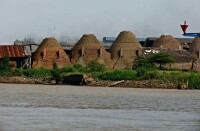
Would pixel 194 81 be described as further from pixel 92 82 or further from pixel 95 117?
pixel 95 117

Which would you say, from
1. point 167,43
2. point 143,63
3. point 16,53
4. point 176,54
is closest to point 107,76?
point 143,63

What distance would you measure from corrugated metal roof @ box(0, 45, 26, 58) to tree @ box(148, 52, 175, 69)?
1595 centimetres

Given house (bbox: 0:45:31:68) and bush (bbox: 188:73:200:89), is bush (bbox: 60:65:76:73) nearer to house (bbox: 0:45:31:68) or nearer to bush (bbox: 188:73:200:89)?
house (bbox: 0:45:31:68)

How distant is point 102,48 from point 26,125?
7220 cm

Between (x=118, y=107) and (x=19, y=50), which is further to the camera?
(x=19, y=50)

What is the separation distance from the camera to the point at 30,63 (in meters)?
91.9

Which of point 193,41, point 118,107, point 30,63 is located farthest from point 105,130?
point 193,41

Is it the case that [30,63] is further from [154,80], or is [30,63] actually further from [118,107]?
[118,107]

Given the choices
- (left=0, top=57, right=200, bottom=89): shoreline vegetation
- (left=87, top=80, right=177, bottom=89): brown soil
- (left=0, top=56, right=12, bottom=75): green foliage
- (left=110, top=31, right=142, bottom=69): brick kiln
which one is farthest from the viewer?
(left=110, top=31, right=142, bottom=69): brick kiln

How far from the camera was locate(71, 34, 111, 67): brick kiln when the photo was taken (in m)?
94.8

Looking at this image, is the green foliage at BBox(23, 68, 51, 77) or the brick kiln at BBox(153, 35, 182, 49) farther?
the brick kiln at BBox(153, 35, 182, 49)

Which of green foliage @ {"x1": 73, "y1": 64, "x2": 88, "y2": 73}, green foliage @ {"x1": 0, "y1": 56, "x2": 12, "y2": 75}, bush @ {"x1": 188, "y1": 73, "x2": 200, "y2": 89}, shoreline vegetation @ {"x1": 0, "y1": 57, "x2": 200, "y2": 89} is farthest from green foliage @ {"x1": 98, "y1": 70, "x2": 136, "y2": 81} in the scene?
green foliage @ {"x1": 0, "y1": 56, "x2": 12, "y2": 75}

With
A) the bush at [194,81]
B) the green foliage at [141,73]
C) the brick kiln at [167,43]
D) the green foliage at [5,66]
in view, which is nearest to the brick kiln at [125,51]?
the brick kiln at [167,43]

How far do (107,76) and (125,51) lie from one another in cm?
1765
